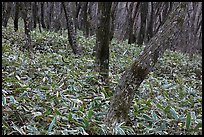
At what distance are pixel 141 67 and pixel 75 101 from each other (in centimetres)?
143

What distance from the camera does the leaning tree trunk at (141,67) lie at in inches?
161

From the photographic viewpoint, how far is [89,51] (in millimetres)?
9719

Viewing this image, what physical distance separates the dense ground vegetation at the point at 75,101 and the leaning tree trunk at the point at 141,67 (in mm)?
234

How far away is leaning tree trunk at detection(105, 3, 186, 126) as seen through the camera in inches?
161

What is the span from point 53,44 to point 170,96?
5.00 metres

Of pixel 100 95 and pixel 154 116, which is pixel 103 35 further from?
pixel 154 116

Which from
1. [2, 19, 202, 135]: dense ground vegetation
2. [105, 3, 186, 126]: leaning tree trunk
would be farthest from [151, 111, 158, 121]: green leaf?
[105, 3, 186, 126]: leaning tree trunk

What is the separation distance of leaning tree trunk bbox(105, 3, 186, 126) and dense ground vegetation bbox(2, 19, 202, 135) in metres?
0.23

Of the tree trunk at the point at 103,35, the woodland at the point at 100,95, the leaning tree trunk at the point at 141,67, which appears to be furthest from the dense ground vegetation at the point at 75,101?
the tree trunk at the point at 103,35

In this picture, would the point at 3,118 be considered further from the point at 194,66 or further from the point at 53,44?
the point at 194,66

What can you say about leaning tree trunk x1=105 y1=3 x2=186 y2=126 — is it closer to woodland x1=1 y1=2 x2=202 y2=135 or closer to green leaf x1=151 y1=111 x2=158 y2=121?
woodland x1=1 y1=2 x2=202 y2=135

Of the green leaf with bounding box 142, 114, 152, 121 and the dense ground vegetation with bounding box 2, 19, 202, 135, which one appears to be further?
the green leaf with bounding box 142, 114, 152, 121

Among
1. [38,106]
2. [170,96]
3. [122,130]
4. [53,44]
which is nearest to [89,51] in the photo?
[53,44]

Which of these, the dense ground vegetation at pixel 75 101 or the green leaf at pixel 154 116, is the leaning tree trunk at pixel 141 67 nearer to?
the dense ground vegetation at pixel 75 101
